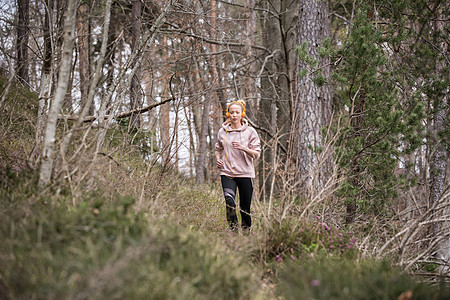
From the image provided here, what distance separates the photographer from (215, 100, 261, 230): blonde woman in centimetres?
476

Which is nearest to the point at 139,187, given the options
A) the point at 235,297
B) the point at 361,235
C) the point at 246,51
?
the point at 235,297

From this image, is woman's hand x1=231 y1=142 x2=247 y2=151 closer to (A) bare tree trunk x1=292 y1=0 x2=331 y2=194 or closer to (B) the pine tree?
→ (B) the pine tree

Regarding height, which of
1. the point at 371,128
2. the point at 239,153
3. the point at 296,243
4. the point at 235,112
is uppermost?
the point at 235,112

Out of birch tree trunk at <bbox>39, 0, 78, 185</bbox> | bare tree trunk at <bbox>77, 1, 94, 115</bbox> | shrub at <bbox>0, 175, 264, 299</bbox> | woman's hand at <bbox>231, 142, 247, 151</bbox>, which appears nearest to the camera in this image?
shrub at <bbox>0, 175, 264, 299</bbox>

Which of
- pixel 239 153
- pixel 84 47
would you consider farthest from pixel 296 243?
pixel 84 47

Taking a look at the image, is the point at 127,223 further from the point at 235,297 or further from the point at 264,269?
the point at 264,269

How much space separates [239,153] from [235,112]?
1.86 ft

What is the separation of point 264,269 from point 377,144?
283cm

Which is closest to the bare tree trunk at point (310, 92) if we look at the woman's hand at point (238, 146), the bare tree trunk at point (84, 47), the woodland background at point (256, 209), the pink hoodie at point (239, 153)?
the woodland background at point (256, 209)

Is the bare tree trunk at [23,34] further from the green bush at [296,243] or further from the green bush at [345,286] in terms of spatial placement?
the green bush at [345,286]

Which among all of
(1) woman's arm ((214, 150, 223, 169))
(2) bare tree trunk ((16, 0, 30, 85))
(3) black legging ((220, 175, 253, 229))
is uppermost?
(2) bare tree trunk ((16, 0, 30, 85))

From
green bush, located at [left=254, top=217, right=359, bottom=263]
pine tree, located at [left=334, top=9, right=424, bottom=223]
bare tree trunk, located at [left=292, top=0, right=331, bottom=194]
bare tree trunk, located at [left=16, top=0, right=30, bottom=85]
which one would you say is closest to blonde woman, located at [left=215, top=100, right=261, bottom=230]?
green bush, located at [left=254, top=217, right=359, bottom=263]

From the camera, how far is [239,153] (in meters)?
4.87

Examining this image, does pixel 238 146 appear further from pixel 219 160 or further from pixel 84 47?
pixel 84 47
